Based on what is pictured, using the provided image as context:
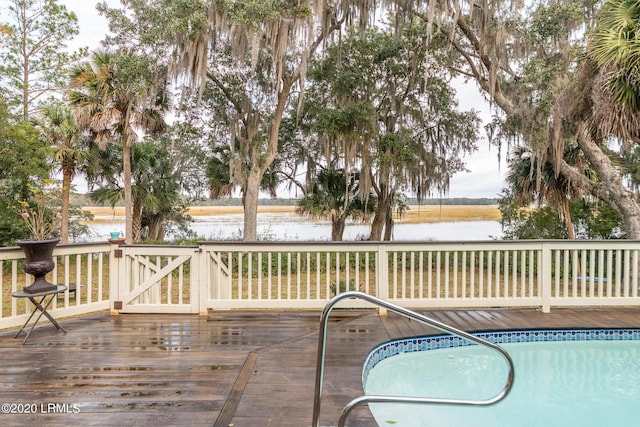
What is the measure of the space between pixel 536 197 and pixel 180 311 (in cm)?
920

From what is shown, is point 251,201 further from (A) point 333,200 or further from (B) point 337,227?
(B) point 337,227

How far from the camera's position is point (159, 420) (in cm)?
212

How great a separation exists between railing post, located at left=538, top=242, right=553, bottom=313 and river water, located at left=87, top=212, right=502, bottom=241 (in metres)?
7.57

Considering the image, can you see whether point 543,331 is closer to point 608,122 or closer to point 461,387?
point 461,387

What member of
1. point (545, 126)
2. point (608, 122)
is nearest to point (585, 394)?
point (608, 122)

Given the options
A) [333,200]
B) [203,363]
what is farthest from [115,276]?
[333,200]

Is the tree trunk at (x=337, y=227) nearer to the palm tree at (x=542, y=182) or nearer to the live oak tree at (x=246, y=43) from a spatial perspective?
the live oak tree at (x=246, y=43)

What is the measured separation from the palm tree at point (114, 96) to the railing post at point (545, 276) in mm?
7929

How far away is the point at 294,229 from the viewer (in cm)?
1450

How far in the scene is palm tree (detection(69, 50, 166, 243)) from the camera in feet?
27.5

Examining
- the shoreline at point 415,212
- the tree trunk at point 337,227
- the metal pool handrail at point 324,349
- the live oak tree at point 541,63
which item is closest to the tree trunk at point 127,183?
the shoreline at point 415,212

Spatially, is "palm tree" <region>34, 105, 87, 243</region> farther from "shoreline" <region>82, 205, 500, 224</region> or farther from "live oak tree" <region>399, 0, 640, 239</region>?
"live oak tree" <region>399, 0, 640, 239</region>

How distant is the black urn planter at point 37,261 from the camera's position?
3.46 metres

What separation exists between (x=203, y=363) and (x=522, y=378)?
269 cm
